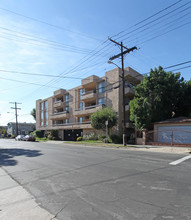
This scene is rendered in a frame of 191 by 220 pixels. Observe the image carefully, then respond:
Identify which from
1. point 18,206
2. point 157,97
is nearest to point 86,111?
point 157,97

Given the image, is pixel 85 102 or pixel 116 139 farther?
pixel 85 102

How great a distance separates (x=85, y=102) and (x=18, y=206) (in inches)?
1211

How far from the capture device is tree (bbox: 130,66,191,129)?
67.7ft

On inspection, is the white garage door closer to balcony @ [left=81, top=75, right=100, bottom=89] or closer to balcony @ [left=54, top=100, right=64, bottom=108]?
balcony @ [left=81, top=75, right=100, bottom=89]

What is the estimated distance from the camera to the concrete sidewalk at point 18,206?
11.5 ft

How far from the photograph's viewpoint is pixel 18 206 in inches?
Answer: 159

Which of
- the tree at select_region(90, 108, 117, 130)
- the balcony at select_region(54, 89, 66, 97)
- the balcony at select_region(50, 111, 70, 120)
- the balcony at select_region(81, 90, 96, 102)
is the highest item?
the balcony at select_region(54, 89, 66, 97)

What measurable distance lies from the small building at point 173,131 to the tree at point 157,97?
1.59 metres

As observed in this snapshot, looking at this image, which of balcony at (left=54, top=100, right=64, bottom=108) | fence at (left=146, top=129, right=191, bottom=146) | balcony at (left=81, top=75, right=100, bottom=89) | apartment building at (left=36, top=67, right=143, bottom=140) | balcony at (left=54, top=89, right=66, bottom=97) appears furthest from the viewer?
balcony at (left=54, top=89, right=66, bottom=97)

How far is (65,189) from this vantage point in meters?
5.06

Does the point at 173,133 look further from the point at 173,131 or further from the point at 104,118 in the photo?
the point at 104,118

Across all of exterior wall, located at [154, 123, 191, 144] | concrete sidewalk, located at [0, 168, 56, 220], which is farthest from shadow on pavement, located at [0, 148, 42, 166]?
exterior wall, located at [154, 123, 191, 144]

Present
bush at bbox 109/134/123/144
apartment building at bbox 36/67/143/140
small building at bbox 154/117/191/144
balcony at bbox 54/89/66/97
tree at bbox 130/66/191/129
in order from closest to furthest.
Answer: small building at bbox 154/117/191/144, tree at bbox 130/66/191/129, bush at bbox 109/134/123/144, apartment building at bbox 36/67/143/140, balcony at bbox 54/89/66/97

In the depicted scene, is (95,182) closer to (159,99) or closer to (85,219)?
(85,219)
